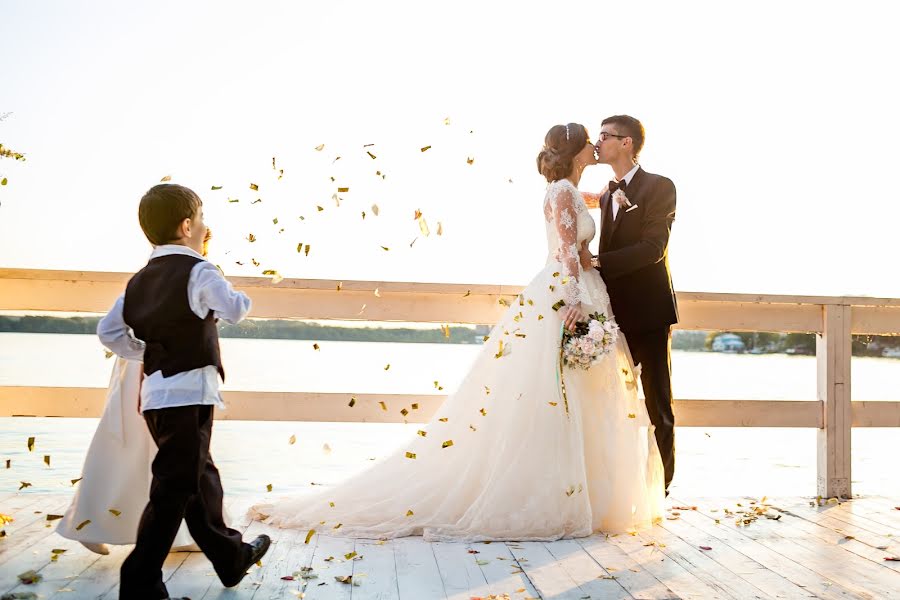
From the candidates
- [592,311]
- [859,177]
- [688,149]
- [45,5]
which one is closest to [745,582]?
[592,311]

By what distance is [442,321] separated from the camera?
4.15m

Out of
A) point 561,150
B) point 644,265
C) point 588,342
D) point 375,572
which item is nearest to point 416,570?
point 375,572

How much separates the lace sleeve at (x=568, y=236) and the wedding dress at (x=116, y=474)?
173 cm

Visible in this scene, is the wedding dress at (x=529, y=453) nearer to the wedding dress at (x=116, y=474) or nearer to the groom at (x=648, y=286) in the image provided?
the groom at (x=648, y=286)

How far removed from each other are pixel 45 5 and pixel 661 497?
5.64m

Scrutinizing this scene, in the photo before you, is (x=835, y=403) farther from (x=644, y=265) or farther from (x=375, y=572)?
(x=375, y=572)

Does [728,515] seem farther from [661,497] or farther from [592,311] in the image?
[592,311]

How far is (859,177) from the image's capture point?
10.9m

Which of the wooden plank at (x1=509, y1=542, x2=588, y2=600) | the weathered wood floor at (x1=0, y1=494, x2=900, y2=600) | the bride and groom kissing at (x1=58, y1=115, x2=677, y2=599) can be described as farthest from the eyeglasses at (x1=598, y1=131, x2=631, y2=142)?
the wooden plank at (x1=509, y1=542, x2=588, y2=600)

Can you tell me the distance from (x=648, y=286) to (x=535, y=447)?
2.89 ft

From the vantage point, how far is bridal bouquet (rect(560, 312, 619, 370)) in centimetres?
350

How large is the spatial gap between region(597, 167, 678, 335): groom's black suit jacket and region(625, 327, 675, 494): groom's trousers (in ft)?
0.21

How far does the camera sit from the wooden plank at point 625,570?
103 inches

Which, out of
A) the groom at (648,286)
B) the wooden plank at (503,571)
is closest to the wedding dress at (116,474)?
the wooden plank at (503,571)
